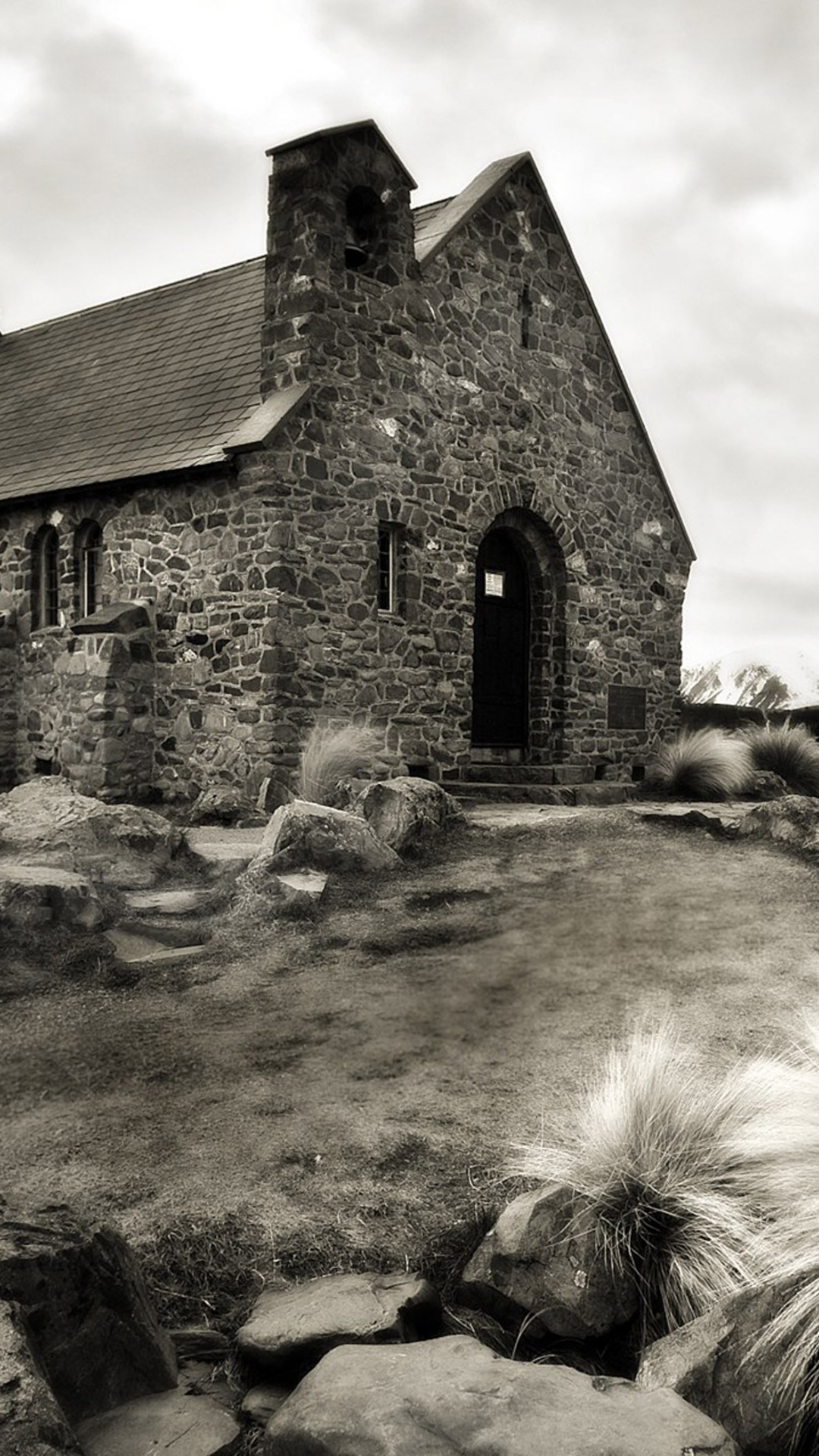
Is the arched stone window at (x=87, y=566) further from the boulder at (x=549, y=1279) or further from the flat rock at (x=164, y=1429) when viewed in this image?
the flat rock at (x=164, y=1429)

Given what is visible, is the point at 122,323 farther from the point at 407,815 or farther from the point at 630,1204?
the point at 630,1204

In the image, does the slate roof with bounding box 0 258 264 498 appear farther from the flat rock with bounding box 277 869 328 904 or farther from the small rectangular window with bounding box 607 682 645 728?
the small rectangular window with bounding box 607 682 645 728

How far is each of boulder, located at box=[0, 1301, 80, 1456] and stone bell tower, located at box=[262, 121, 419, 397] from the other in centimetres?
1178

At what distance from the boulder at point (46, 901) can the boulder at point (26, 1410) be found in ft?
17.2

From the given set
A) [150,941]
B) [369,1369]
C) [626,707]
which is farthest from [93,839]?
[626,707]

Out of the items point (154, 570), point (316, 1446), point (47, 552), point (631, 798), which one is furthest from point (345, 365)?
point (316, 1446)

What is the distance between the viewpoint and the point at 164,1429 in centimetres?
347

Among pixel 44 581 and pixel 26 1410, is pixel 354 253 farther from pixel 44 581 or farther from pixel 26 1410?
pixel 26 1410

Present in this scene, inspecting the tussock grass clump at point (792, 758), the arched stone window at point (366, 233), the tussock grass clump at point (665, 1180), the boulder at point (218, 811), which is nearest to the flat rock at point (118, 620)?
the boulder at point (218, 811)

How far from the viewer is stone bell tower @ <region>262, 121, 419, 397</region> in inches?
531

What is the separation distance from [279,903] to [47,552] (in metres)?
9.29

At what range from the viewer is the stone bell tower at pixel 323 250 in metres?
13.5

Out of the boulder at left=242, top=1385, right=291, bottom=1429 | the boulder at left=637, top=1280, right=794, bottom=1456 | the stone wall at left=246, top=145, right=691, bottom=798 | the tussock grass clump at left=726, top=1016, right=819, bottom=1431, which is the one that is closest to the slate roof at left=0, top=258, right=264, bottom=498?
the stone wall at left=246, top=145, right=691, bottom=798

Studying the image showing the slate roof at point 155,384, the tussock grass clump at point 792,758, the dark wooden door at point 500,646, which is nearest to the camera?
the slate roof at point 155,384
